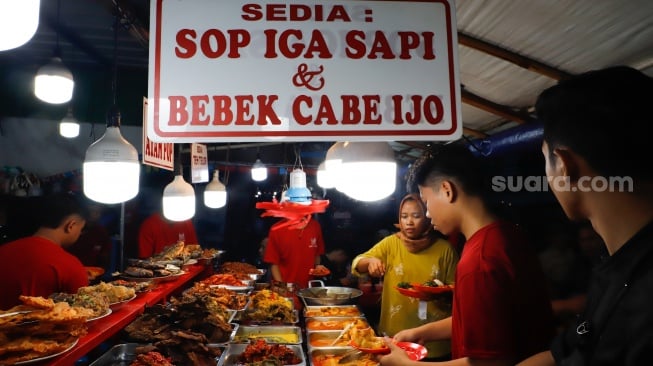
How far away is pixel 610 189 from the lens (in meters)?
1.34

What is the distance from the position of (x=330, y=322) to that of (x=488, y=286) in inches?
98.3

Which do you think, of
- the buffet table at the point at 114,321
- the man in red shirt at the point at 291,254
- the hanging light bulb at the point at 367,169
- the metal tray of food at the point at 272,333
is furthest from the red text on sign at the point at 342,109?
the man in red shirt at the point at 291,254

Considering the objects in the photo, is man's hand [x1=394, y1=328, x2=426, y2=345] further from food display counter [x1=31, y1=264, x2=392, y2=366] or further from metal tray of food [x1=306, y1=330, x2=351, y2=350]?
metal tray of food [x1=306, y1=330, x2=351, y2=350]

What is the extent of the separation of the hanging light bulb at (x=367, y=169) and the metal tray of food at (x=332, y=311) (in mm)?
2706

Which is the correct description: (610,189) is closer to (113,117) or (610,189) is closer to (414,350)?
(414,350)

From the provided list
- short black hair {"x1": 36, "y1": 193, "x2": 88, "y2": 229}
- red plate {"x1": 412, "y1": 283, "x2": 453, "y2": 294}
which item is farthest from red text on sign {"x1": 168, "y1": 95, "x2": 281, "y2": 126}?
short black hair {"x1": 36, "y1": 193, "x2": 88, "y2": 229}

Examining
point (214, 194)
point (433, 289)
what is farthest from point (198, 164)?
point (433, 289)

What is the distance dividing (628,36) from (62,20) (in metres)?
6.45

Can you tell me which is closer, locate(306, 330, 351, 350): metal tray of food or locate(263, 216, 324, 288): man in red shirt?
locate(306, 330, 351, 350): metal tray of food

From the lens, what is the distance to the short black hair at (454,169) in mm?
2709

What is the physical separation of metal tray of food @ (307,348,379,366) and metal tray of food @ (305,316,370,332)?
541 mm

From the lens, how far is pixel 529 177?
514 centimetres

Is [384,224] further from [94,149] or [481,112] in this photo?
[94,149]

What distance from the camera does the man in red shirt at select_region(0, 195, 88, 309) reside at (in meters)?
3.63
